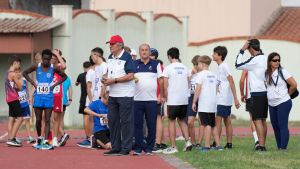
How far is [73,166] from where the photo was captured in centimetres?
1602

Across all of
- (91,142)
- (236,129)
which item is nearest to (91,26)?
(236,129)

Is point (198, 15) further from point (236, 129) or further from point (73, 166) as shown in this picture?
point (73, 166)

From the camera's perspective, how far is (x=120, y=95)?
1812cm

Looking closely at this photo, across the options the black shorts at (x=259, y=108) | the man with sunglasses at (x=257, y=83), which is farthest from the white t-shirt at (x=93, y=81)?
the black shorts at (x=259, y=108)

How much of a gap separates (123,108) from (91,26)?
1554cm

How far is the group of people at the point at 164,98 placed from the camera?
59.9 ft

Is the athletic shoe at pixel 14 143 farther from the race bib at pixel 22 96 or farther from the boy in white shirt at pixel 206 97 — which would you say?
the boy in white shirt at pixel 206 97

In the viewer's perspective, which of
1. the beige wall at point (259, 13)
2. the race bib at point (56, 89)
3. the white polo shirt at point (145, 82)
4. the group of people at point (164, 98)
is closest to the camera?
the group of people at point (164, 98)

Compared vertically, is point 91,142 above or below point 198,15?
below

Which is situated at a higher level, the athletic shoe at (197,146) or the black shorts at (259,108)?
the black shorts at (259,108)

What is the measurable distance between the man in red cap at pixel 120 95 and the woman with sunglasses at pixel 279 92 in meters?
2.60

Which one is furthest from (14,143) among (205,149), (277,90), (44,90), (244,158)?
(244,158)

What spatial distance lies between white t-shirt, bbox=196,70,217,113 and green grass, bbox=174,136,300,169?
0.83 metres

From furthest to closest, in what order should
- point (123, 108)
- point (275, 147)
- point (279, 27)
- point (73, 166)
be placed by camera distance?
point (279, 27), point (275, 147), point (123, 108), point (73, 166)
